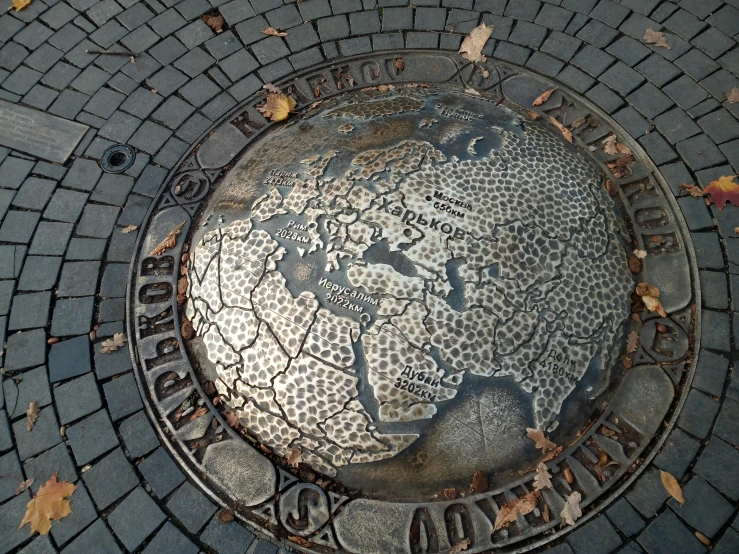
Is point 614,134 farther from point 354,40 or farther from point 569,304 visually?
point 354,40

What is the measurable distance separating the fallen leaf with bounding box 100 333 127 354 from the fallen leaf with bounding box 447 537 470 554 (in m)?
2.25

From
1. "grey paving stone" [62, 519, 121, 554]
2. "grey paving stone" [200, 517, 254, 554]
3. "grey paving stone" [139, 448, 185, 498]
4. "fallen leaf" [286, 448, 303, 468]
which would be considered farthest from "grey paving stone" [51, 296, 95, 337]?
"fallen leaf" [286, 448, 303, 468]

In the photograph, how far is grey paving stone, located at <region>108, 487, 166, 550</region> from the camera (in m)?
2.80

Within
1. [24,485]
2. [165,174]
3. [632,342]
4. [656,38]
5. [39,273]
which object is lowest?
[24,485]

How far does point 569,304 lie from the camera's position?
2730mm

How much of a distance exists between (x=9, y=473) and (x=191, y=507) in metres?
1.08

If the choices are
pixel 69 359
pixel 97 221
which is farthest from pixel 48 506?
pixel 97 221

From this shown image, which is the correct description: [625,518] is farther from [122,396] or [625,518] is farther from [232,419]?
[122,396]

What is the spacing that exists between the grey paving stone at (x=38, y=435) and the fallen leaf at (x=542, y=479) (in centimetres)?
269

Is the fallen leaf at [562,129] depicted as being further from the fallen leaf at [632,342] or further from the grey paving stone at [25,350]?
the grey paving stone at [25,350]

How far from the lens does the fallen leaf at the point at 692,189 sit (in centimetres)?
348

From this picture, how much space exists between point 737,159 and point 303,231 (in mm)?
3040

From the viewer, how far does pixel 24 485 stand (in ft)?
9.54

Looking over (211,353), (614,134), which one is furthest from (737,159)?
(211,353)
